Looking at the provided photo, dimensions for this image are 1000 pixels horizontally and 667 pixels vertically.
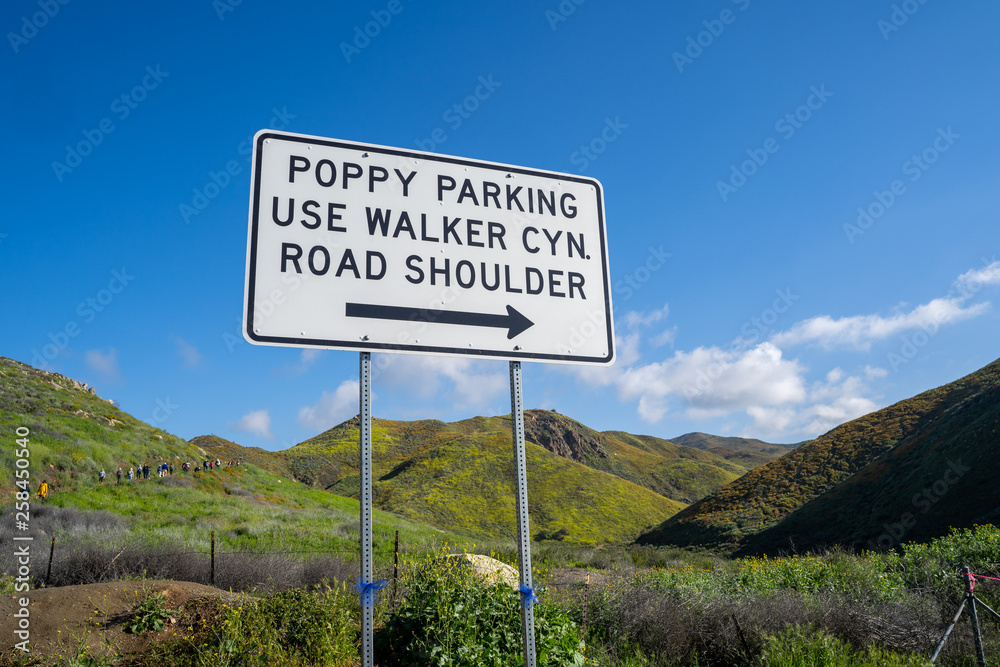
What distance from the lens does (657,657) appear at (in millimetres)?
5844

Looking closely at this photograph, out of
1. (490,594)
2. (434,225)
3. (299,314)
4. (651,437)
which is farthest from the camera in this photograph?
(651,437)

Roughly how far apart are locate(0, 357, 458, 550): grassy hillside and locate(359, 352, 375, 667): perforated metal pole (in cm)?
1276

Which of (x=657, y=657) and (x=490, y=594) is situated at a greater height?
(x=490, y=594)

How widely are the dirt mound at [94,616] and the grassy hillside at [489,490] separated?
4167cm

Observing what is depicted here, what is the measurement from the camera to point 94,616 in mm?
5805

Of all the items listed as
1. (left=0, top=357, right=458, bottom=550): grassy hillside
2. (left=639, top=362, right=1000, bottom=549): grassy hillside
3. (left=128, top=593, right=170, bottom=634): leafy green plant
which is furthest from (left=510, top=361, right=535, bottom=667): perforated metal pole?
(left=639, top=362, right=1000, bottom=549): grassy hillside

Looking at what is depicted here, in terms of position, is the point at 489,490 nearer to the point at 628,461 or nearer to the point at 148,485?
the point at 148,485

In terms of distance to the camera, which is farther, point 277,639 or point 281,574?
point 281,574

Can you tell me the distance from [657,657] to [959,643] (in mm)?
3250

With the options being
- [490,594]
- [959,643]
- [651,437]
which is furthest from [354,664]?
[651,437]

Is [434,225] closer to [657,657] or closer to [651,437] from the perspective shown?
[657,657]

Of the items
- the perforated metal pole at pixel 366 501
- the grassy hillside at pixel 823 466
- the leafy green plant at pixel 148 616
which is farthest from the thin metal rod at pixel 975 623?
the grassy hillside at pixel 823 466

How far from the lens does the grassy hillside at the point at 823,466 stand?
34.0 metres

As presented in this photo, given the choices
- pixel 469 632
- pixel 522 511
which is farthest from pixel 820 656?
pixel 522 511
